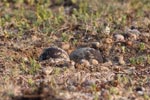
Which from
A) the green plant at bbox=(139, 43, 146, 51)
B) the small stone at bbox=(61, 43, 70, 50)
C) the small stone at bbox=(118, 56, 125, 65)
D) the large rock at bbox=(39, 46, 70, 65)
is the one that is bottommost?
the small stone at bbox=(118, 56, 125, 65)

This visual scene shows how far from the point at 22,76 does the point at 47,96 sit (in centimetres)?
85

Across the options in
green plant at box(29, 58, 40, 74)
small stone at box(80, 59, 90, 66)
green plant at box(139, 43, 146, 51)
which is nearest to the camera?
green plant at box(29, 58, 40, 74)

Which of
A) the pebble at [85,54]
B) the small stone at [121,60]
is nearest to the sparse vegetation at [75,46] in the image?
the small stone at [121,60]

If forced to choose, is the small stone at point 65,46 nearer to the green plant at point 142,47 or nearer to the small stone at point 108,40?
the small stone at point 108,40

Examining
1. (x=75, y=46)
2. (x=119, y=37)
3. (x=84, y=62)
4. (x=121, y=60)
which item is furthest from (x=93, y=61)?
(x=119, y=37)

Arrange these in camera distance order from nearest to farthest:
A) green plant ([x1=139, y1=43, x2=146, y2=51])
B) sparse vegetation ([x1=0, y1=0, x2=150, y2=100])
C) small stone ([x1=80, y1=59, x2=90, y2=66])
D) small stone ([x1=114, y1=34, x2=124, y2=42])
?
sparse vegetation ([x1=0, y1=0, x2=150, y2=100]), small stone ([x1=80, y1=59, x2=90, y2=66]), green plant ([x1=139, y1=43, x2=146, y2=51]), small stone ([x1=114, y1=34, x2=124, y2=42])

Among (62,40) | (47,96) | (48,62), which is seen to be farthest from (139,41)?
(47,96)

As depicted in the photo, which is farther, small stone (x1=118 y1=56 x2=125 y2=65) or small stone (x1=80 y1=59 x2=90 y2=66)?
small stone (x1=118 y1=56 x2=125 y2=65)

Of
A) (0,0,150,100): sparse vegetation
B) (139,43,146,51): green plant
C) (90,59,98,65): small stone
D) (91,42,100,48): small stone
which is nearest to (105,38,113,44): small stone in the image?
(0,0,150,100): sparse vegetation

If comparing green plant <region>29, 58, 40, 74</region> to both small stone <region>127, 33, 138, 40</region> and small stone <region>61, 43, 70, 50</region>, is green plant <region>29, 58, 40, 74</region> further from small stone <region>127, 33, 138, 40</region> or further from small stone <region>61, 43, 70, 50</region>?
small stone <region>127, 33, 138, 40</region>

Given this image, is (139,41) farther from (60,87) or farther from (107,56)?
(60,87)

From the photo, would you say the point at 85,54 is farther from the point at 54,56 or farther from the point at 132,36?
the point at 132,36

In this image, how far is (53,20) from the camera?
20.1ft

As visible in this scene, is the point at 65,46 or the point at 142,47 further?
the point at 65,46
